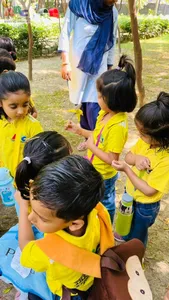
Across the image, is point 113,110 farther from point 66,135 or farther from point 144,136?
point 66,135

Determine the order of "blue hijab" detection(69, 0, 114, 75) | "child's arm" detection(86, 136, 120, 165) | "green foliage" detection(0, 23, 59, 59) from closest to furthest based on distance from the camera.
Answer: "child's arm" detection(86, 136, 120, 165), "blue hijab" detection(69, 0, 114, 75), "green foliage" detection(0, 23, 59, 59)

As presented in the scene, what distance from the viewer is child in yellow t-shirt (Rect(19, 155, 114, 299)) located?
93 centimetres

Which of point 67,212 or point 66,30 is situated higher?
point 66,30

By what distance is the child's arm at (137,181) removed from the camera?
1.50 meters

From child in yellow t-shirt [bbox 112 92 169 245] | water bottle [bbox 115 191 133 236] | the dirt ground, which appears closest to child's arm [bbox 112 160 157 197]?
child in yellow t-shirt [bbox 112 92 169 245]

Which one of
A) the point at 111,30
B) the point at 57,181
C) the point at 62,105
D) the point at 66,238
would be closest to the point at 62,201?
the point at 57,181

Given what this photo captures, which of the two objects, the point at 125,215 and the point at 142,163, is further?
the point at 125,215

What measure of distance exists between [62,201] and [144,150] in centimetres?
76

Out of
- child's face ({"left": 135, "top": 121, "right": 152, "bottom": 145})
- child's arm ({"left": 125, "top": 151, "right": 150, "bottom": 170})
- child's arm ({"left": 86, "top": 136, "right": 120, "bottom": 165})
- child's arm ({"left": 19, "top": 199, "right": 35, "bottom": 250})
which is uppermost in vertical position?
child's face ({"left": 135, "top": 121, "right": 152, "bottom": 145})

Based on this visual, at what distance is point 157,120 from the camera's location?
1405 mm

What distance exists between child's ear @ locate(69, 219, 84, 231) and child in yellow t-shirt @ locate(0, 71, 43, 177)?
888 millimetres

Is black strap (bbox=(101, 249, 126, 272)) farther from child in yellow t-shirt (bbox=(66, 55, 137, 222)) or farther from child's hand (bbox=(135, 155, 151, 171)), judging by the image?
child in yellow t-shirt (bbox=(66, 55, 137, 222))

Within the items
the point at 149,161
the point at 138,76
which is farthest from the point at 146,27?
the point at 149,161

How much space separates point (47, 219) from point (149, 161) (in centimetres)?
72
